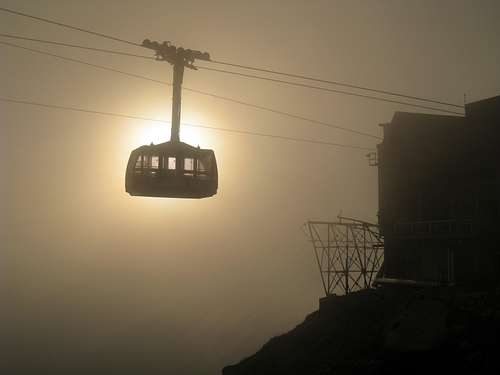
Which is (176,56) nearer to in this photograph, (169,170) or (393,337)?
(169,170)

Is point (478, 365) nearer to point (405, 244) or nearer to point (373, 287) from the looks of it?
point (405, 244)

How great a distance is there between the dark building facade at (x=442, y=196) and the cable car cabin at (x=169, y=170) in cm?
2349

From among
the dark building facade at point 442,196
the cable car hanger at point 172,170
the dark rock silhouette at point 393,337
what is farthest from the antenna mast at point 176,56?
the dark building facade at point 442,196

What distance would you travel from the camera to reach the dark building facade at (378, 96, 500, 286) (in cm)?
3372

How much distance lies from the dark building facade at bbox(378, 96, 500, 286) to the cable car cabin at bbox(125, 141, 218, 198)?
2349 cm

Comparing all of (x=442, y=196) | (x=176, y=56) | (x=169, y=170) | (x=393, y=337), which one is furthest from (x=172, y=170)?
(x=442, y=196)

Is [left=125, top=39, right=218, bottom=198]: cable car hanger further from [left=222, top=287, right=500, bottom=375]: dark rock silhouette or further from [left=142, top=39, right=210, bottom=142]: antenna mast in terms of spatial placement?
[left=222, top=287, right=500, bottom=375]: dark rock silhouette

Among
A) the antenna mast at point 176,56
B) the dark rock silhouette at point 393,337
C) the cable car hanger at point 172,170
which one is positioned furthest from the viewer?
the dark rock silhouette at point 393,337

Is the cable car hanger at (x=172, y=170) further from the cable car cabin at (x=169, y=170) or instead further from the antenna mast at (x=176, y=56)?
the antenna mast at (x=176, y=56)

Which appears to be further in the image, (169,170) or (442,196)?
(442,196)

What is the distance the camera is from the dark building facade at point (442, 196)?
3372 cm

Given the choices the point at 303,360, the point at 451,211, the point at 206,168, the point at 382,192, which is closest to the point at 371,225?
the point at 382,192

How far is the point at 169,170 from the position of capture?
750 inches

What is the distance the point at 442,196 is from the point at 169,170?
2826 centimetres
